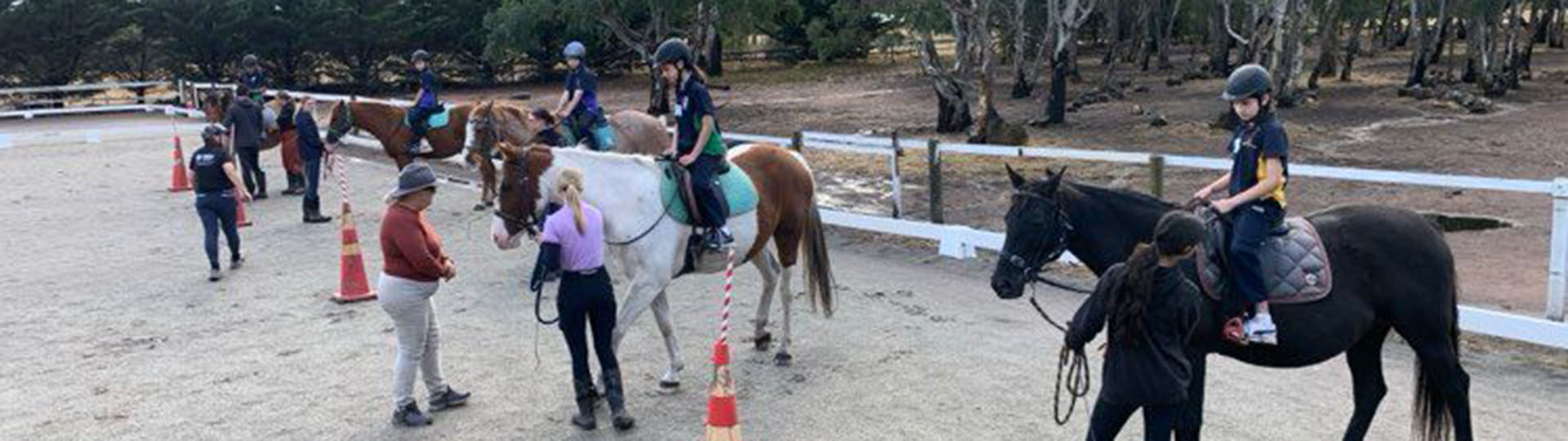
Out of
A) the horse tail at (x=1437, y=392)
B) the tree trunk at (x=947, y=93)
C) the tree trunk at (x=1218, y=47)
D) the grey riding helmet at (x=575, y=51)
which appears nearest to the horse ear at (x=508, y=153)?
the horse tail at (x=1437, y=392)

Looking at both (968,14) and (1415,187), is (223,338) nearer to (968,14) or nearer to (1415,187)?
(1415,187)

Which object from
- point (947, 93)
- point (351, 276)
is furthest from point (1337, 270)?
point (947, 93)

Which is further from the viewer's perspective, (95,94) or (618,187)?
(95,94)

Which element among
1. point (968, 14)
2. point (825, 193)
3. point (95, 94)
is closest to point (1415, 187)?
point (825, 193)

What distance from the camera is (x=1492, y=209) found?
530 inches

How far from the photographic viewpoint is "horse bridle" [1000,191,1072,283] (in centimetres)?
556

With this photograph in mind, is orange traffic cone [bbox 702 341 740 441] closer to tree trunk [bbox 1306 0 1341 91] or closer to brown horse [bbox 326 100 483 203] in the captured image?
brown horse [bbox 326 100 483 203]

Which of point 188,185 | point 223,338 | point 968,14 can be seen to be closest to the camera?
point 223,338

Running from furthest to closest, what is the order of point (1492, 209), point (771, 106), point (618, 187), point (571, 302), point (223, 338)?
point (771, 106), point (1492, 209), point (223, 338), point (618, 187), point (571, 302)

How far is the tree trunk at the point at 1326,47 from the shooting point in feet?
105

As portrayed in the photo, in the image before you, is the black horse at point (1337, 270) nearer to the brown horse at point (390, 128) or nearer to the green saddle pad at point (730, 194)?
the green saddle pad at point (730, 194)

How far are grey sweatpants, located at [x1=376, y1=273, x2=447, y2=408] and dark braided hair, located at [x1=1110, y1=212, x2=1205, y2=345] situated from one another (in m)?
4.11

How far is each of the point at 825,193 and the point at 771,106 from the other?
606 inches

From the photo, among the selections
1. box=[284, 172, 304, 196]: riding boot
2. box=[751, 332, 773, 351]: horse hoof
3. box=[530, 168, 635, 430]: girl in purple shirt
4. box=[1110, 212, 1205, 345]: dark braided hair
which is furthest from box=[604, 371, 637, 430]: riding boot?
box=[284, 172, 304, 196]: riding boot
